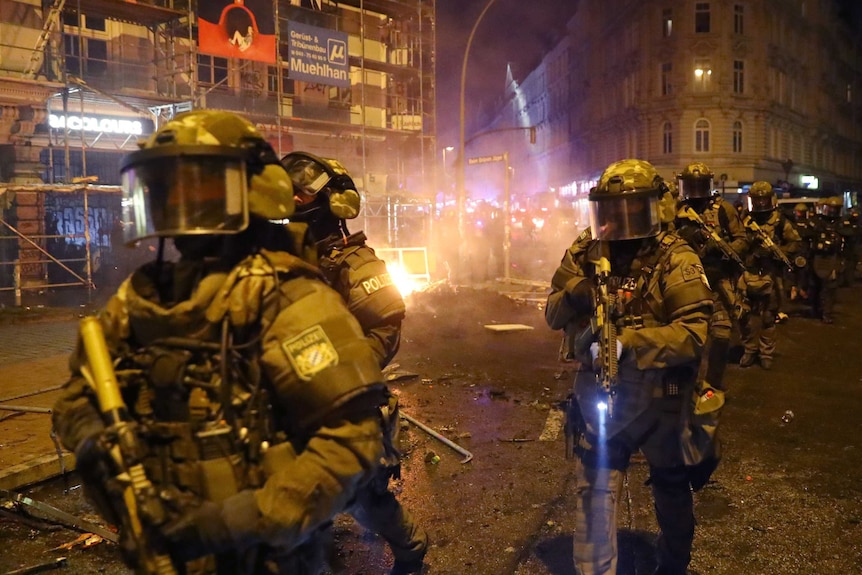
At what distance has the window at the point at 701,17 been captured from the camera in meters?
39.1

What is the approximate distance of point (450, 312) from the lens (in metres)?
13.6

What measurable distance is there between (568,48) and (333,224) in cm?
5490

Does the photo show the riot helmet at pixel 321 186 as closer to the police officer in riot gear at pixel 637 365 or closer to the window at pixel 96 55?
the police officer in riot gear at pixel 637 365

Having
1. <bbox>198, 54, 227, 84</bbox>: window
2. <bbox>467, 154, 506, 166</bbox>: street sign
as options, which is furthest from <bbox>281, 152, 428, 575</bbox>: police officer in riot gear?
<bbox>198, 54, 227, 84</bbox>: window

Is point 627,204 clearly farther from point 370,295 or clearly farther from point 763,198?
point 763,198

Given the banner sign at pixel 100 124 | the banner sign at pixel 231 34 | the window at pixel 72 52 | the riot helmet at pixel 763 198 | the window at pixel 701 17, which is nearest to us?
the riot helmet at pixel 763 198

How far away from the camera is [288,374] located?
182 centimetres

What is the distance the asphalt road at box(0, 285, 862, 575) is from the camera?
12.5 ft

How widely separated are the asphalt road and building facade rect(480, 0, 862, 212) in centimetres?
2602

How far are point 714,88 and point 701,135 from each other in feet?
8.78

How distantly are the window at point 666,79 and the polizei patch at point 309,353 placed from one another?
42.0 metres

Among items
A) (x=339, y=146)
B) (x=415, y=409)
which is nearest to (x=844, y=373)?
(x=415, y=409)

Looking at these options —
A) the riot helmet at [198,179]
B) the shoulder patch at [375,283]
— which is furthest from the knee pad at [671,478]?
the riot helmet at [198,179]

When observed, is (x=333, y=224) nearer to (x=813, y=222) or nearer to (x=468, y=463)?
(x=468, y=463)
